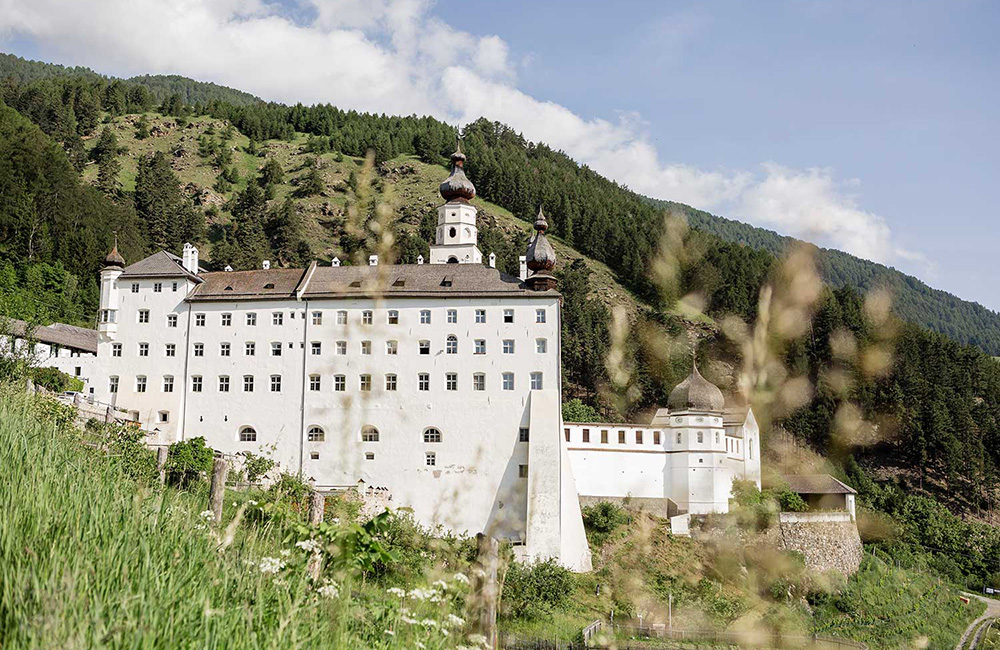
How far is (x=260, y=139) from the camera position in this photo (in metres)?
132

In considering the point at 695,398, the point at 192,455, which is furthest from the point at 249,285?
the point at 695,398

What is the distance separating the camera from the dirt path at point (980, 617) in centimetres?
4028

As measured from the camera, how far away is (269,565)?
21.4ft

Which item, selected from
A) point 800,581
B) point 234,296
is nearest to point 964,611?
point 800,581

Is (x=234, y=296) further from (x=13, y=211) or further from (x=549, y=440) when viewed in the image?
(x=13, y=211)

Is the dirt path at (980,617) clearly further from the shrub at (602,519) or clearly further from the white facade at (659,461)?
the shrub at (602,519)

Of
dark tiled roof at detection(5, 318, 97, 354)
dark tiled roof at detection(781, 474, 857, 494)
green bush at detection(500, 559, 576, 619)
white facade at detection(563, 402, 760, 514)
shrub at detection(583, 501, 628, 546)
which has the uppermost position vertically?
dark tiled roof at detection(5, 318, 97, 354)

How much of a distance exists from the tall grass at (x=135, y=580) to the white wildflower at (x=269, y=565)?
0.09m

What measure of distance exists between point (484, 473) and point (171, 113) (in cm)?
11308

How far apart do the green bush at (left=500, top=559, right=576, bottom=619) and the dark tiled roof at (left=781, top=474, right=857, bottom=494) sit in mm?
24339

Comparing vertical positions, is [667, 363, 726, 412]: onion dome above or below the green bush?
above

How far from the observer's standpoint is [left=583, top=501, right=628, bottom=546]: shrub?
42.9 m

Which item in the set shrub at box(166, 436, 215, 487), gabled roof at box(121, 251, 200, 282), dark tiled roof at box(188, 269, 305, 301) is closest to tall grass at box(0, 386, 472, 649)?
shrub at box(166, 436, 215, 487)

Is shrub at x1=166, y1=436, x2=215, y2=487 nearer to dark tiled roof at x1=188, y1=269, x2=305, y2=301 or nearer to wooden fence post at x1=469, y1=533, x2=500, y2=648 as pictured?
dark tiled roof at x1=188, y1=269, x2=305, y2=301
